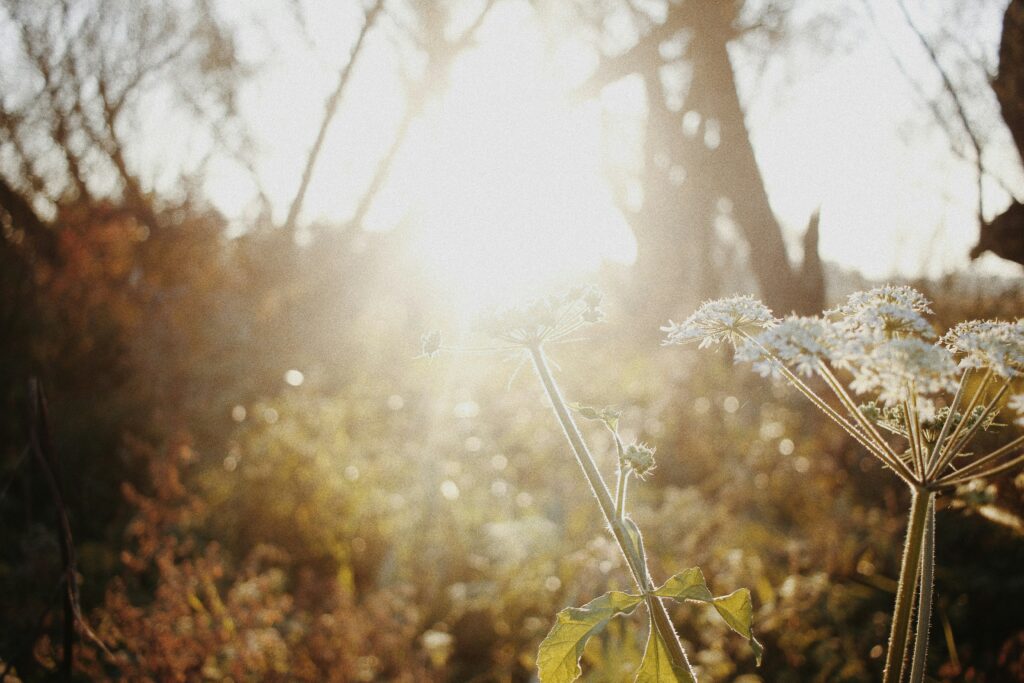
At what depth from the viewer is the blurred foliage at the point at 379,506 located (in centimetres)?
304

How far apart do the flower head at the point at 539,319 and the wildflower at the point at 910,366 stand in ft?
1.65

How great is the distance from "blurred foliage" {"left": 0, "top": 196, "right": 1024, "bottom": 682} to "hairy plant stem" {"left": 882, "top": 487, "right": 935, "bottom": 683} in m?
0.74

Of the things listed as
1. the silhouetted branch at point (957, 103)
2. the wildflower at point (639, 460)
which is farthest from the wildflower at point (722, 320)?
the silhouetted branch at point (957, 103)

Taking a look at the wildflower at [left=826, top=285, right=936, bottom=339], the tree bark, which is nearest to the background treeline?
the tree bark

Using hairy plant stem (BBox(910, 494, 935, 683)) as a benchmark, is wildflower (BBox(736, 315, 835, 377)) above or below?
above

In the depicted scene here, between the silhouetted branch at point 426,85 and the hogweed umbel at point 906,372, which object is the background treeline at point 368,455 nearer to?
the silhouetted branch at point 426,85

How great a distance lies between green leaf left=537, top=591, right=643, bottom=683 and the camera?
0.94 metres

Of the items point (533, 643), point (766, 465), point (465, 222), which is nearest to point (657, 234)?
point (465, 222)

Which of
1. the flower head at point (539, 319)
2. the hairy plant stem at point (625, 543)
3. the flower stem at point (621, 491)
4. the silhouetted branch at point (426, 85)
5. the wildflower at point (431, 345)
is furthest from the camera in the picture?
the silhouetted branch at point (426, 85)

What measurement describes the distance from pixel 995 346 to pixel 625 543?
2.25 ft

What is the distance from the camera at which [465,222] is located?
880 cm

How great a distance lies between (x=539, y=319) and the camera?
3.84 feet

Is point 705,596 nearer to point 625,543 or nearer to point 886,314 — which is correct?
point 625,543

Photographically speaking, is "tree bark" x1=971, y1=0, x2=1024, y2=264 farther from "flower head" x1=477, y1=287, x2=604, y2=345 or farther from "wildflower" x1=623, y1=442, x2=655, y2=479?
"wildflower" x1=623, y1=442, x2=655, y2=479
